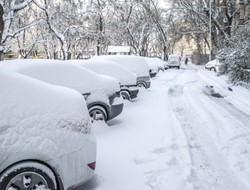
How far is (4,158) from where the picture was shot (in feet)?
9.74

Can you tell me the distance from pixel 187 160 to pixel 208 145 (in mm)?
972

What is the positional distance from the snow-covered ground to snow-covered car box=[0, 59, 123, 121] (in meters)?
0.43

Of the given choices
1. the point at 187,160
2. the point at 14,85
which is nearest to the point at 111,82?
the point at 187,160

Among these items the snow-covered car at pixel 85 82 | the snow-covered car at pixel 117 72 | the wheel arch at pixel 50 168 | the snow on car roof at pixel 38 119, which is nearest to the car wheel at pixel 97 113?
the snow-covered car at pixel 85 82

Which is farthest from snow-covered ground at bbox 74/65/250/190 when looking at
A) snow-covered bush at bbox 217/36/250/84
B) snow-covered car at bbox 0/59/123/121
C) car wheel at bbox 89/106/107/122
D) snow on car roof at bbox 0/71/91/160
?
snow-covered bush at bbox 217/36/250/84

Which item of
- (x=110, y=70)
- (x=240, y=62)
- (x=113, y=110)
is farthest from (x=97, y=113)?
(x=240, y=62)

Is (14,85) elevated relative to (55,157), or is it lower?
elevated

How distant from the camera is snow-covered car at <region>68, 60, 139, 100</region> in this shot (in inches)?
365

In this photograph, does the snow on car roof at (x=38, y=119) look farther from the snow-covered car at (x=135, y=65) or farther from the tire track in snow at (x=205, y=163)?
the snow-covered car at (x=135, y=65)

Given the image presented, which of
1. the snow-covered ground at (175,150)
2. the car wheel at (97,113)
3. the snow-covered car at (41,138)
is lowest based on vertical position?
the snow-covered ground at (175,150)

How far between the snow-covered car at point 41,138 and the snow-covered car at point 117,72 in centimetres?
565

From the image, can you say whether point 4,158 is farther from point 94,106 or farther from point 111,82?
point 111,82

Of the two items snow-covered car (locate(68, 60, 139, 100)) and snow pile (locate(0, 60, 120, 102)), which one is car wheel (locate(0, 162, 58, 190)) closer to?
snow pile (locate(0, 60, 120, 102))

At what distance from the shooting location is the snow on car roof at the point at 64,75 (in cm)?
594
